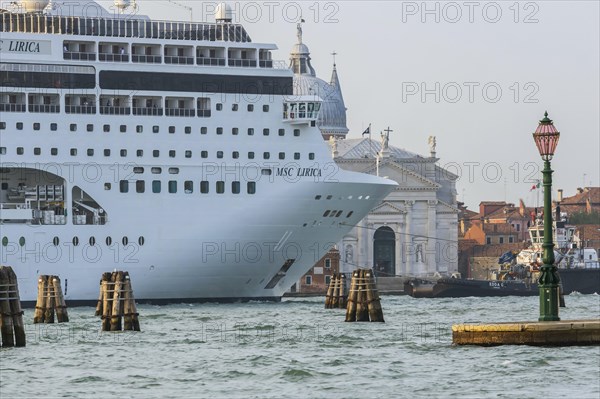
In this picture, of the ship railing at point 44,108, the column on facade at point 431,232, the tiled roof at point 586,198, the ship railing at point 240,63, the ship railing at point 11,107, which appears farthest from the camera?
the tiled roof at point 586,198

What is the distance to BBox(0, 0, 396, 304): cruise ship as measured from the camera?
59.1m

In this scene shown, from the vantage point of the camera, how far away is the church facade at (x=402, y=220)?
112250 millimetres

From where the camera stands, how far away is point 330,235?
6297 cm

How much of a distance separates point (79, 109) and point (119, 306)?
17.4m

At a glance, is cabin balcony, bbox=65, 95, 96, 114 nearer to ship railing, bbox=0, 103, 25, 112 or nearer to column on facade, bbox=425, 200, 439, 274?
ship railing, bbox=0, 103, 25, 112

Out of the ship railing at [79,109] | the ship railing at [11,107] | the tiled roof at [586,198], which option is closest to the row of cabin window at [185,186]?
the ship railing at [79,109]

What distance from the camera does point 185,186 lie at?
6006cm

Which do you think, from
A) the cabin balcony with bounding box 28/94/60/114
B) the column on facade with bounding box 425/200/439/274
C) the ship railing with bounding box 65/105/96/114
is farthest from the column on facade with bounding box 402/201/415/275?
the cabin balcony with bounding box 28/94/60/114

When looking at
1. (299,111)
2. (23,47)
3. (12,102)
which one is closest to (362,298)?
(299,111)

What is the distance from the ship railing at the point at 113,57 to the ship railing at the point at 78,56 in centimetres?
26

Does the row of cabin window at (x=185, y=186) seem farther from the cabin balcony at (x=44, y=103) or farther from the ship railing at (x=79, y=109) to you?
the cabin balcony at (x=44, y=103)

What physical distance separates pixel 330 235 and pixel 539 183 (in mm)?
33299

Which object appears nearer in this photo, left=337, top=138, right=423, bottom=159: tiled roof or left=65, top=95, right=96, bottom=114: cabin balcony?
left=65, top=95, right=96, bottom=114: cabin balcony

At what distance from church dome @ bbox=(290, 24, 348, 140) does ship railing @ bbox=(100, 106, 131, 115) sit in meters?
69.5
